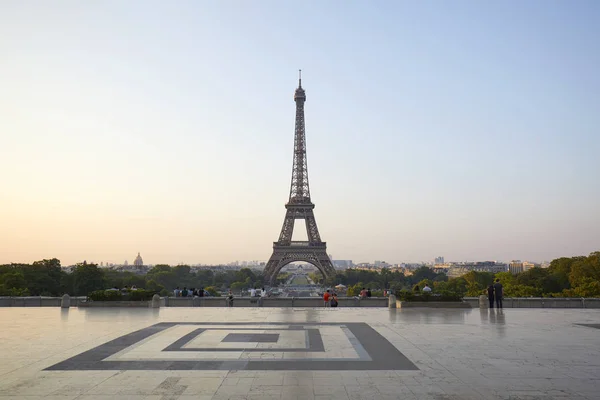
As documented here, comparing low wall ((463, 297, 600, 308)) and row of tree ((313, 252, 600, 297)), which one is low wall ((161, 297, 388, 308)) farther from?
row of tree ((313, 252, 600, 297))

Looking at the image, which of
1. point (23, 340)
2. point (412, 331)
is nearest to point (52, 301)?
point (23, 340)

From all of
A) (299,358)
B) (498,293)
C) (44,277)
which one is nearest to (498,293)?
(498,293)

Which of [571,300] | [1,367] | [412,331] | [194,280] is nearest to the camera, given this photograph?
[1,367]

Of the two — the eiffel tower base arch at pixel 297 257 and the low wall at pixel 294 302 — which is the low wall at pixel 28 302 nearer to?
the low wall at pixel 294 302

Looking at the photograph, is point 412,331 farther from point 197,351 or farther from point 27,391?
point 27,391

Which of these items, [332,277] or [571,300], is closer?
[571,300]

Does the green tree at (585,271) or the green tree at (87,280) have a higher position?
the green tree at (585,271)

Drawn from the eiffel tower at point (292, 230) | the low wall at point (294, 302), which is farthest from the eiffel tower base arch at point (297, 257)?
the low wall at point (294, 302)

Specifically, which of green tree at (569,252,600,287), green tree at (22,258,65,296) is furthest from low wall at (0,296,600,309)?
green tree at (22,258,65,296)
